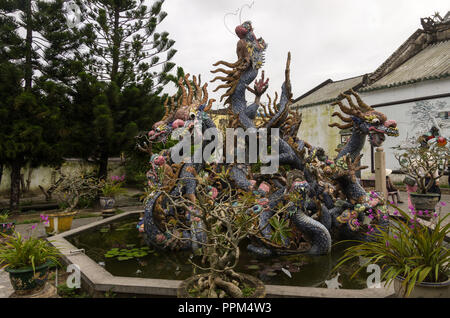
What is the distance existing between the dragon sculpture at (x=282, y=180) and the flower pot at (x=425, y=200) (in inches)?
104

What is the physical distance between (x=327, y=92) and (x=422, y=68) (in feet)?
17.9

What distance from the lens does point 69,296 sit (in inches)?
119

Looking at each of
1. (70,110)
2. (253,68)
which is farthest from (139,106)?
(253,68)

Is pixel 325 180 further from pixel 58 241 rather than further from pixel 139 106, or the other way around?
pixel 139 106

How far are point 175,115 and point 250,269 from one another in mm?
2724

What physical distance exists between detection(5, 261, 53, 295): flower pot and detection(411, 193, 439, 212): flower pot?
6786 millimetres

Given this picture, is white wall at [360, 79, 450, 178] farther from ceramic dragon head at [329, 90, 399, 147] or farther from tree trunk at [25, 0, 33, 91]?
tree trunk at [25, 0, 33, 91]

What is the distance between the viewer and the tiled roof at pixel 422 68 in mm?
10469

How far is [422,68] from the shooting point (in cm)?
1135

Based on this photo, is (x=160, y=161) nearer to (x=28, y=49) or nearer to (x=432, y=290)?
(x=432, y=290)

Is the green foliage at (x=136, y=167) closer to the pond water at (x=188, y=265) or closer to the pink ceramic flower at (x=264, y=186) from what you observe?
the pond water at (x=188, y=265)

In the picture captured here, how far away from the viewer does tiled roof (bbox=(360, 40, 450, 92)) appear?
10.5 m

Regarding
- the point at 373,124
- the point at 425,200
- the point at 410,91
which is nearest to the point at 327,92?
the point at 410,91

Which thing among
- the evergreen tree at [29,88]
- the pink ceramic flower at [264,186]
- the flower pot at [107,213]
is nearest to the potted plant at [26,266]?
the pink ceramic flower at [264,186]
